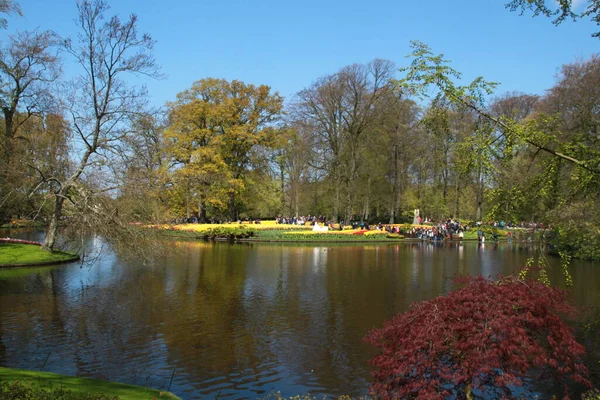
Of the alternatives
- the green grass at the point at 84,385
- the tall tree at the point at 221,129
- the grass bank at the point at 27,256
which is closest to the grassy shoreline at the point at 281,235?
the tall tree at the point at 221,129

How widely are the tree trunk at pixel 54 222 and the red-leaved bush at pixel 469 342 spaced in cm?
1917

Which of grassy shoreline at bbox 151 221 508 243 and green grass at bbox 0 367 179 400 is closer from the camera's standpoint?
green grass at bbox 0 367 179 400

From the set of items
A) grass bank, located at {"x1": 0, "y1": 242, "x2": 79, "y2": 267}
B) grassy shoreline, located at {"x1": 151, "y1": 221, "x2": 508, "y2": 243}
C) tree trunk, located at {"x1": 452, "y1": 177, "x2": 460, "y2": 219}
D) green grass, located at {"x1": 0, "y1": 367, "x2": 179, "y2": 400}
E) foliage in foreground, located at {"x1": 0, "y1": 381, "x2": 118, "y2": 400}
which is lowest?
green grass, located at {"x1": 0, "y1": 367, "x2": 179, "y2": 400}

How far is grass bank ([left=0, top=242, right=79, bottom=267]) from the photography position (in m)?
21.3

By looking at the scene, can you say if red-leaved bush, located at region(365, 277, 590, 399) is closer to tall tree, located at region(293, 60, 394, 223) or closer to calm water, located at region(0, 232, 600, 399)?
calm water, located at region(0, 232, 600, 399)

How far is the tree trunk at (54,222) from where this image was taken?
876 inches

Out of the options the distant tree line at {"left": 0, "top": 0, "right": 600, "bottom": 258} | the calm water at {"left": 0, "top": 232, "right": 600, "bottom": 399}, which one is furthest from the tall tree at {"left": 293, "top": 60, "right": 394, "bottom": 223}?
the calm water at {"left": 0, "top": 232, "right": 600, "bottom": 399}

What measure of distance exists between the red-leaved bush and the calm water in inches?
101

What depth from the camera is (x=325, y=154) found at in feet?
166

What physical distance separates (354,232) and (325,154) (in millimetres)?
11874

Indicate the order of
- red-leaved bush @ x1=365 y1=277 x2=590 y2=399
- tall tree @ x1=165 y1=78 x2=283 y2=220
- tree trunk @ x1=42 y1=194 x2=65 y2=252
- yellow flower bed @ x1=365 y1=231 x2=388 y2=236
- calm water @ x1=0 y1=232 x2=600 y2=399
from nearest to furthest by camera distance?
red-leaved bush @ x1=365 y1=277 x2=590 y2=399
calm water @ x1=0 y1=232 x2=600 y2=399
tree trunk @ x1=42 y1=194 x2=65 y2=252
yellow flower bed @ x1=365 y1=231 x2=388 y2=236
tall tree @ x1=165 y1=78 x2=283 y2=220

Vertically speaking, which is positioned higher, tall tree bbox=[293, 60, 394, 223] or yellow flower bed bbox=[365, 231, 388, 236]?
tall tree bbox=[293, 60, 394, 223]

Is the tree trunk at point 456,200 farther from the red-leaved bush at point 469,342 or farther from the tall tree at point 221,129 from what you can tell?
the red-leaved bush at point 469,342

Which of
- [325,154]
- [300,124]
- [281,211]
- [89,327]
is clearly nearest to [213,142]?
[300,124]
